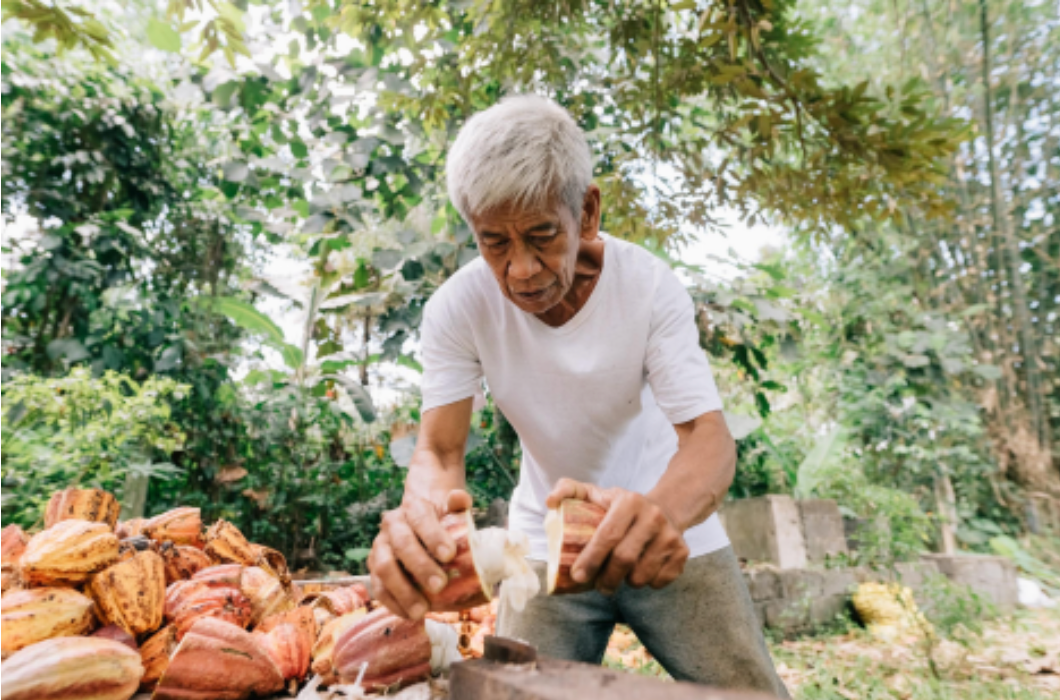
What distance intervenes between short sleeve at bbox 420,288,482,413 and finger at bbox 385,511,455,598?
0.61 meters

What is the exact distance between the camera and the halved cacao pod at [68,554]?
129cm

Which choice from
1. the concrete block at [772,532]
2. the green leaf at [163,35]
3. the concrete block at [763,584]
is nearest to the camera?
the green leaf at [163,35]

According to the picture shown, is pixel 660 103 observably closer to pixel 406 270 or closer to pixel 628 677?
pixel 406 270

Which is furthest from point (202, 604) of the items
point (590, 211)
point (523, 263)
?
point (590, 211)

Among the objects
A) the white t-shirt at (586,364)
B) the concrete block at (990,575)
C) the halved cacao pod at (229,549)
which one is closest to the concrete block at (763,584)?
the concrete block at (990,575)

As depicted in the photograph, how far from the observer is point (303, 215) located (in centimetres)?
399

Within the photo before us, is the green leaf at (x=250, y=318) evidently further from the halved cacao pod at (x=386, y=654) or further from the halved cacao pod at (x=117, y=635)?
the halved cacao pod at (x=386, y=654)

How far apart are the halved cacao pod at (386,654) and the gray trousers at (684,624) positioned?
0.45 metres

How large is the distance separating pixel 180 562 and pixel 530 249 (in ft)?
3.85

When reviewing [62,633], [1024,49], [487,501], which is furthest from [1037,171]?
[62,633]

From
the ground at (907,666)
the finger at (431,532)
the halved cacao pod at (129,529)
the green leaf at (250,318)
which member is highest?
the green leaf at (250,318)

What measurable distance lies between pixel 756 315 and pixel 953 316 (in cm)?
348

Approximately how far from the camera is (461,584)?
967 millimetres

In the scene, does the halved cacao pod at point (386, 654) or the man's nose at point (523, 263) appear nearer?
the halved cacao pod at point (386, 654)
